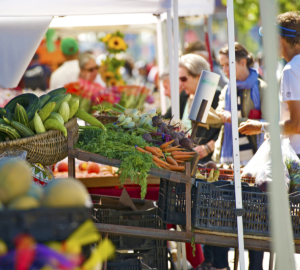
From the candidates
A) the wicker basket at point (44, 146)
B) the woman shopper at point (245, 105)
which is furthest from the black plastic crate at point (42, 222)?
the woman shopper at point (245, 105)

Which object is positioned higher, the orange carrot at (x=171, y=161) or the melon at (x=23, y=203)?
the orange carrot at (x=171, y=161)

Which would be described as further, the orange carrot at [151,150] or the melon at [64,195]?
the orange carrot at [151,150]

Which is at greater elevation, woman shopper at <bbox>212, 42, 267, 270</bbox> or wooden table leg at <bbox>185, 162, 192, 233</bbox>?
woman shopper at <bbox>212, 42, 267, 270</bbox>

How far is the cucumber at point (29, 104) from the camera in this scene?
248 cm

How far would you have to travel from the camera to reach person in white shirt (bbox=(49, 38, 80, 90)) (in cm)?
682

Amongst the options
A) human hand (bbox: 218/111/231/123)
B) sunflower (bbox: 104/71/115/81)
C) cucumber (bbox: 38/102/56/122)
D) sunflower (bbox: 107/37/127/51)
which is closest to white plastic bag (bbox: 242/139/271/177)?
human hand (bbox: 218/111/231/123)

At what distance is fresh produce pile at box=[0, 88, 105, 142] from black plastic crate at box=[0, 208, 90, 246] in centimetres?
145

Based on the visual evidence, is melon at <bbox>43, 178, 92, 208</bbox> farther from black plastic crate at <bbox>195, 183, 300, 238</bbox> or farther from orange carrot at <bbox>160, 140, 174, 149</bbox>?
orange carrot at <bbox>160, 140, 174, 149</bbox>

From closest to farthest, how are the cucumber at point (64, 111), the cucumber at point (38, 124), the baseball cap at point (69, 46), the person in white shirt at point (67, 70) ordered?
the cucumber at point (38, 124), the cucumber at point (64, 111), the person in white shirt at point (67, 70), the baseball cap at point (69, 46)

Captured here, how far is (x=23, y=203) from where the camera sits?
3.11ft

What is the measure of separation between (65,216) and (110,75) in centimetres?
574

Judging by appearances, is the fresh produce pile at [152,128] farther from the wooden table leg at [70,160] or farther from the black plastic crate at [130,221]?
the black plastic crate at [130,221]

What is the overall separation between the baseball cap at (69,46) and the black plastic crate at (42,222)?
21.2 ft

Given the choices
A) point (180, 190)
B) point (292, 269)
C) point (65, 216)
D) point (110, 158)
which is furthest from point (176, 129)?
point (65, 216)
